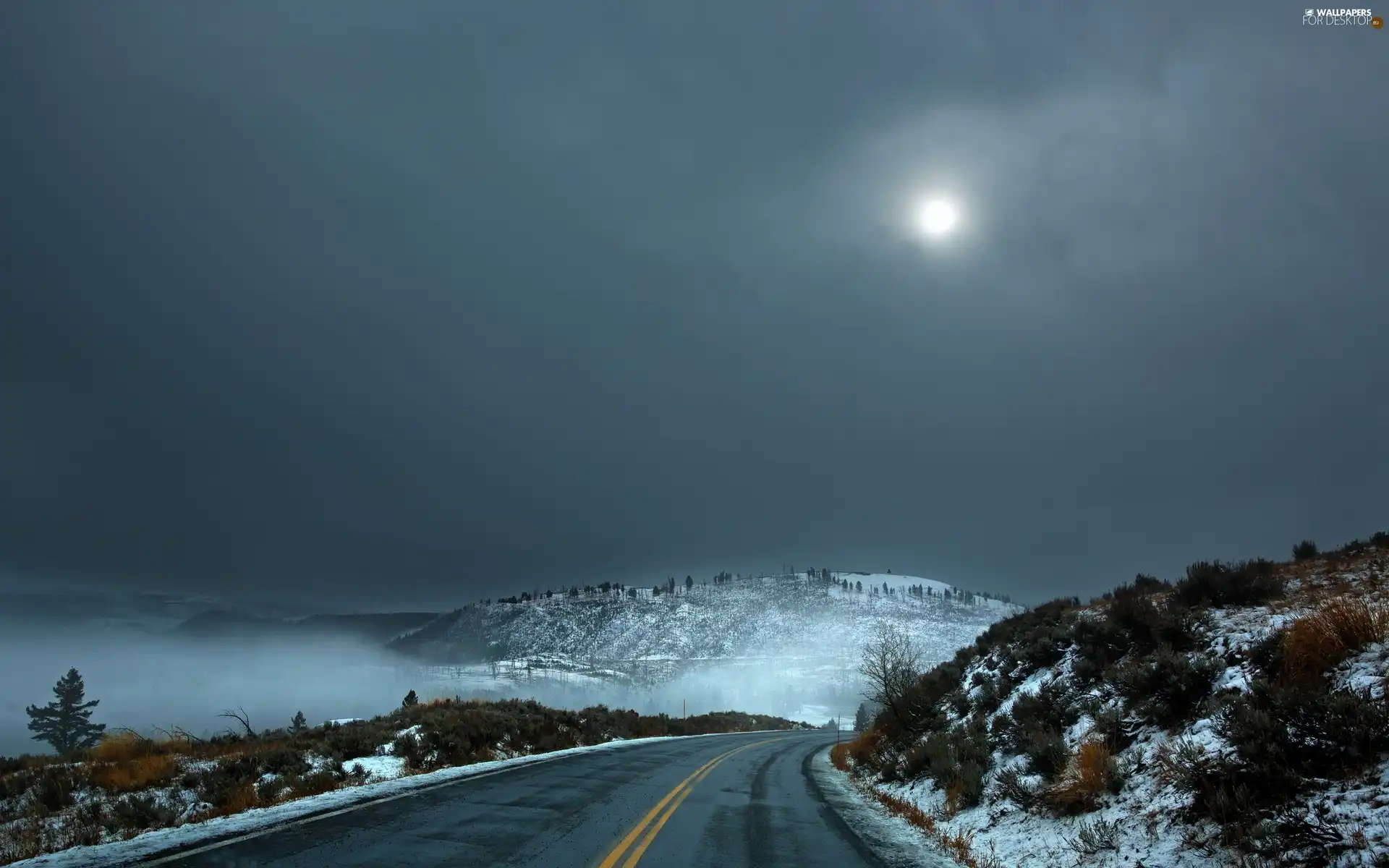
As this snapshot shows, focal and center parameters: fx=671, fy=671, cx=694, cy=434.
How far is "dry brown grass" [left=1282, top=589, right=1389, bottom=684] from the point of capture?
904cm

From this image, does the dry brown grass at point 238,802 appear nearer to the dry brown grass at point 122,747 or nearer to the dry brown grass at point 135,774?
the dry brown grass at point 135,774

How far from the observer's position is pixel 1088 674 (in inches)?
565

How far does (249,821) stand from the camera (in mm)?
9414

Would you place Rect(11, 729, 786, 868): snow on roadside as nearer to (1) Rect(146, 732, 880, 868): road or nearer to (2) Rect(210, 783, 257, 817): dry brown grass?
(1) Rect(146, 732, 880, 868): road

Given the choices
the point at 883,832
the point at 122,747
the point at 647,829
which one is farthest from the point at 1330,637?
the point at 122,747

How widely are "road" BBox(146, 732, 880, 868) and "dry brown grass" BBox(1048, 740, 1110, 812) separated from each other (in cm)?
320

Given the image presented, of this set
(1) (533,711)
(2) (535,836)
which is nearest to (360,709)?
(1) (533,711)

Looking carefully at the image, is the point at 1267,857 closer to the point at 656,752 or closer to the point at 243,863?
the point at 243,863

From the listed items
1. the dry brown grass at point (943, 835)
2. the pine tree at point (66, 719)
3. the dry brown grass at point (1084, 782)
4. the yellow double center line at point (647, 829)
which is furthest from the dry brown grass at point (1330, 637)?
the pine tree at point (66, 719)

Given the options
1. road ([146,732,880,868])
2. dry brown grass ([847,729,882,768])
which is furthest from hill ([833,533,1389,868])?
dry brown grass ([847,729,882,768])

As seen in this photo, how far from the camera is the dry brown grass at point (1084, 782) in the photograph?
989cm

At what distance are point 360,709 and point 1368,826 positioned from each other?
661 ft

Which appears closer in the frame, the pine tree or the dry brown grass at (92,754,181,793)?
the dry brown grass at (92,754,181,793)

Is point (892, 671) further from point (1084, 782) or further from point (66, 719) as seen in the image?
point (66, 719)
